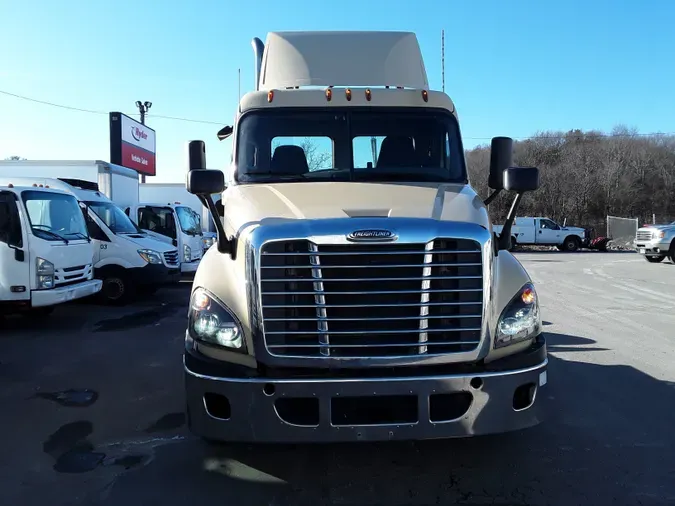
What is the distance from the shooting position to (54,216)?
9.00 m

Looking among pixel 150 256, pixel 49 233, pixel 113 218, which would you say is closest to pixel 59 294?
pixel 49 233

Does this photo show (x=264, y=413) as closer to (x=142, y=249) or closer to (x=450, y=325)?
(x=450, y=325)

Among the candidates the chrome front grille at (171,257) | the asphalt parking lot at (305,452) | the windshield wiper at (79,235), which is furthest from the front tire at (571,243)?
the windshield wiper at (79,235)

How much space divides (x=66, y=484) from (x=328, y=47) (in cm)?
476

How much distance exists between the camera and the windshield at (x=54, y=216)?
27.8 feet

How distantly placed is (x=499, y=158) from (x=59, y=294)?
658 centimetres

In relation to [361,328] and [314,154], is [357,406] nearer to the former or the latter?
[361,328]

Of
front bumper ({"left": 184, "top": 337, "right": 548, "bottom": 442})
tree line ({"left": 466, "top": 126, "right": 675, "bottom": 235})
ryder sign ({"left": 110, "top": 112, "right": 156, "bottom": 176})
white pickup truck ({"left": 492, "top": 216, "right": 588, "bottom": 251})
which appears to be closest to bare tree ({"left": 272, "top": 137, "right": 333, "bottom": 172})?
front bumper ({"left": 184, "top": 337, "right": 548, "bottom": 442})

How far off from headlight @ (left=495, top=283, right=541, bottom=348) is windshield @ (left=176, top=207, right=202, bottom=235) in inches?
457

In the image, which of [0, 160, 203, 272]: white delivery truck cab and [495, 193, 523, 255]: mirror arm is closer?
[495, 193, 523, 255]: mirror arm

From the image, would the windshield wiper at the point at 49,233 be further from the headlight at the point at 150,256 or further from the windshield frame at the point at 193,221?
the windshield frame at the point at 193,221

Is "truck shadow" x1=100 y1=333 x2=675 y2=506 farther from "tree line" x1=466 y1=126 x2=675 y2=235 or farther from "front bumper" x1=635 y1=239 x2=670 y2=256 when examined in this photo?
"tree line" x1=466 y1=126 x2=675 y2=235

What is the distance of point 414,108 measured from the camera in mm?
5195

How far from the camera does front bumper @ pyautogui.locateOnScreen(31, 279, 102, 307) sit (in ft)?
26.5
